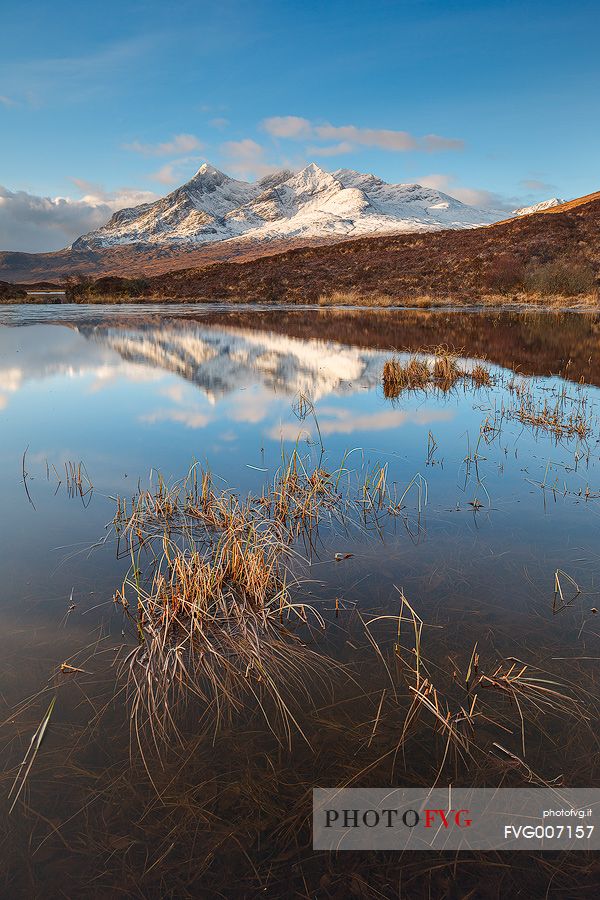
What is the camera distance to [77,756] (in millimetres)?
2635

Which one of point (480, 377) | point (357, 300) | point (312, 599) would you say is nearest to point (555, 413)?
point (480, 377)

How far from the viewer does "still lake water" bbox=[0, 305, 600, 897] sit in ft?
7.23

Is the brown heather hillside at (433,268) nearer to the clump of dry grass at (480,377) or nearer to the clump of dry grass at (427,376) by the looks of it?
the clump of dry grass at (480,377)

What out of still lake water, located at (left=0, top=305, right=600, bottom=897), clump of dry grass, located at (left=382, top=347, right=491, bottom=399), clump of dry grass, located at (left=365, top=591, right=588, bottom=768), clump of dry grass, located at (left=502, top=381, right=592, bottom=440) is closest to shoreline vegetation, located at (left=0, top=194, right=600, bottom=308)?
clump of dry grass, located at (left=382, top=347, right=491, bottom=399)

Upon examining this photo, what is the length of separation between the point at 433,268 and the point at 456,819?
4933 cm

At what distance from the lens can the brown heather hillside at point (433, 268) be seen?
39.6 m

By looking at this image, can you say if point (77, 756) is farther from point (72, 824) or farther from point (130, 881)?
point (130, 881)

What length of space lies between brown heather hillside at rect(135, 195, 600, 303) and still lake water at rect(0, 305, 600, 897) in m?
30.7

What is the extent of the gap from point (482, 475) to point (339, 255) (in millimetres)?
54063

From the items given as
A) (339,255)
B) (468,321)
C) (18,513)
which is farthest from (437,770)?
(339,255)

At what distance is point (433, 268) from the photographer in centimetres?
4712

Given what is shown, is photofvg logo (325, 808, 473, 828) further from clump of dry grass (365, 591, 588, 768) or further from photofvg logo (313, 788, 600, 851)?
clump of dry grass (365, 591, 588, 768)

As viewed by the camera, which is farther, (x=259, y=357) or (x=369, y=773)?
(x=259, y=357)

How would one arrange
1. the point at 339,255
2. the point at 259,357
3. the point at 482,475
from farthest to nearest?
the point at 339,255
the point at 259,357
the point at 482,475
